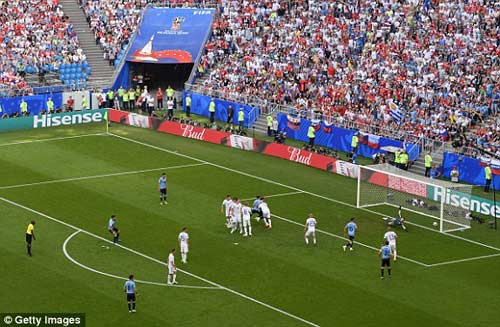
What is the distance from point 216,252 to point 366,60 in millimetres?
28310

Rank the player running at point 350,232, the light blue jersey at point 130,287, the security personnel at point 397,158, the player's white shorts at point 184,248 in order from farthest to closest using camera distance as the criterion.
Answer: the security personnel at point 397,158 < the player running at point 350,232 < the player's white shorts at point 184,248 < the light blue jersey at point 130,287

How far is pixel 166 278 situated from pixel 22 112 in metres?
A: 33.6

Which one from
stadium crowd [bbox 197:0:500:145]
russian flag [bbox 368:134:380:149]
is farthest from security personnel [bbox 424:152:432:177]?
russian flag [bbox 368:134:380:149]

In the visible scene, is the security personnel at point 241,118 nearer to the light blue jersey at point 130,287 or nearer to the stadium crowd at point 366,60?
the stadium crowd at point 366,60

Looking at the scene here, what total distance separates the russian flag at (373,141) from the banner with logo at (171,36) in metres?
20.6

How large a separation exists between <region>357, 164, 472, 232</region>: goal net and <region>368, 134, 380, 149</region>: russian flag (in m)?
9.30

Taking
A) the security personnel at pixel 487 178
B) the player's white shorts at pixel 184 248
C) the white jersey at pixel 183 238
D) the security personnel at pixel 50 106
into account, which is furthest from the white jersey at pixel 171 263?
the security personnel at pixel 50 106

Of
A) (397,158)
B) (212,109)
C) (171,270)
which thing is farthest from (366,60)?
(171,270)

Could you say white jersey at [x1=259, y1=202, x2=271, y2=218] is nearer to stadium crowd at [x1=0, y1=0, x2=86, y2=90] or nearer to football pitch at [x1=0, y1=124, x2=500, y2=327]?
football pitch at [x1=0, y1=124, x2=500, y2=327]

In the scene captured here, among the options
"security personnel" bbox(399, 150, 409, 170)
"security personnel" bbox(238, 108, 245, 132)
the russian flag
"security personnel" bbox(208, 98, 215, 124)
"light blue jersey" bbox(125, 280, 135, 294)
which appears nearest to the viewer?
"light blue jersey" bbox(125, 280, 135, 294)

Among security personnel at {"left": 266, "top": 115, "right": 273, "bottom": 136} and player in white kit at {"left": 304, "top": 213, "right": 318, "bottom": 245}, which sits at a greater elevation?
security personnel at {"left": 266, "top": 115, "right": 273, "bottom": 136}

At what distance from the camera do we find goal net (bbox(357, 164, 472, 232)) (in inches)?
1945

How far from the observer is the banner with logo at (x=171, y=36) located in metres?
80.1

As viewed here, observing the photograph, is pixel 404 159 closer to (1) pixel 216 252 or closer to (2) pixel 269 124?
(2) pixel 269 124
